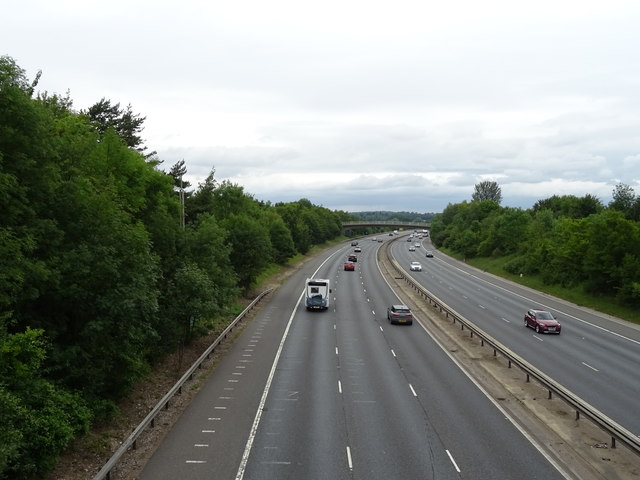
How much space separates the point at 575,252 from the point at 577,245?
759mm

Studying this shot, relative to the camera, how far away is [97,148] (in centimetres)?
2889

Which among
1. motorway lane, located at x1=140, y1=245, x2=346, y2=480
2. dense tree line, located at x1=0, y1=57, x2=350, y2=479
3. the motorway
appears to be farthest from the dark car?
dense tree line, located at x1=0, y1=57, x2=350, y2=479

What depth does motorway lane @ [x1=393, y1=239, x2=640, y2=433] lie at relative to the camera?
23188 mm

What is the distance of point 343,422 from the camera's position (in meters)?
18.9

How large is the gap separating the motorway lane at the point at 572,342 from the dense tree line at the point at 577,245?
12.2ft

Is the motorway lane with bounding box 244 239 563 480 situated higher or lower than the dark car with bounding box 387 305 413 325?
lower

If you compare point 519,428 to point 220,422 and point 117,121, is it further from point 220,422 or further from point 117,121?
point 117,121

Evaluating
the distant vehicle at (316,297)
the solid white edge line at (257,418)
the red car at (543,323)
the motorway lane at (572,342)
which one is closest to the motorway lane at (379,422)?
the solid white edge line at (257,418)

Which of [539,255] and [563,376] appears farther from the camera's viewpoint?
[539,255]

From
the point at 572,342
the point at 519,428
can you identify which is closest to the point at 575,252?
the point at 572,342

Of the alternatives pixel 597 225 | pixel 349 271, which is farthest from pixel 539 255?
pixel 349 271

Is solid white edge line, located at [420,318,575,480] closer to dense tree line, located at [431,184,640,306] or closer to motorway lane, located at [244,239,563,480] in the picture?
motorway lane, located at [244,239,563,480]

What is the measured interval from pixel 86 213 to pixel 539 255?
61188 mm

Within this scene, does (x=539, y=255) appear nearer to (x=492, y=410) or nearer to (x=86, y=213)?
(x=492, y=410)
